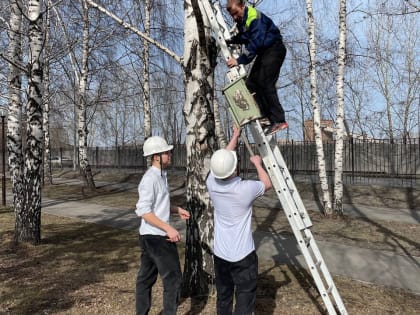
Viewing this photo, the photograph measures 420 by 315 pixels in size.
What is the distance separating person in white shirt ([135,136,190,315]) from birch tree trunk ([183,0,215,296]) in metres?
1.39

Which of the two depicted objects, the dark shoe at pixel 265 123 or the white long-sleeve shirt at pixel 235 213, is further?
the dark shoe at pixel 265 123

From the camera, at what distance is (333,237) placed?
29.8 ft

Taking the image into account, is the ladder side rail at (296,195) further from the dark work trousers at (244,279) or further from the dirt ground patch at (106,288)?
the dirt ground patch at (106,288)

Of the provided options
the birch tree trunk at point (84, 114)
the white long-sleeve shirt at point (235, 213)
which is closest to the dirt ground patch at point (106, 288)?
the white long-sleeve shirt at point (235, 213)

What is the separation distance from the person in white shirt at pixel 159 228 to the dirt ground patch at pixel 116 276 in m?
1.18

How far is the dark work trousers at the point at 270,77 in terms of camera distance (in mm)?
3807

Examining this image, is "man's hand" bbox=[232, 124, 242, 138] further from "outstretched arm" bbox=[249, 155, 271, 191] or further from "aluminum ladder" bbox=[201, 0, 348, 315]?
"outstretched arm" bbox=[249, 155, 271, 191]

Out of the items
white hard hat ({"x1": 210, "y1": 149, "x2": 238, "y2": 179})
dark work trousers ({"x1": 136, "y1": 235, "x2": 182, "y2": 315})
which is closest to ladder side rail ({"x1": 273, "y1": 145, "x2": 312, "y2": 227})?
white hard hat ({"x1": 210, "y1": 149, "x2": 238, "y2": 179})

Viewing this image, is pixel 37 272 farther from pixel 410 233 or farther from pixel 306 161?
pixel 306 161

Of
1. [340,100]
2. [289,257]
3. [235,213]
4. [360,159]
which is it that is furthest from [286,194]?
[360,159]

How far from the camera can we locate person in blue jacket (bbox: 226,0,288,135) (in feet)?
12.4

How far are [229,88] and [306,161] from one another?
1914 cm

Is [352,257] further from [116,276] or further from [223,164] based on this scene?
[223,164]

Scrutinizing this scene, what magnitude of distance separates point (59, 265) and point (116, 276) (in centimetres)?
133
